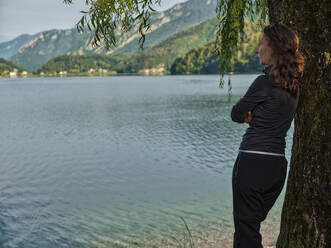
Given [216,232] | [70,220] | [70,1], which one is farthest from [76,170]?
[70,1]

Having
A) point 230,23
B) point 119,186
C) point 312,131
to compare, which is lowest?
point 119,186

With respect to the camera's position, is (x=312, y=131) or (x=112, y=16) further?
(x=112, y=16)

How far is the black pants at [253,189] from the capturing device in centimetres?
305

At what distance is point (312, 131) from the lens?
3217mm

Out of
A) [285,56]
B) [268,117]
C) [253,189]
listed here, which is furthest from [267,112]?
[253,189]

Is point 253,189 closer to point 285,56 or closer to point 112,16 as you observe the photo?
point 285,56

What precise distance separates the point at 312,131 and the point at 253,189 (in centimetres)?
84

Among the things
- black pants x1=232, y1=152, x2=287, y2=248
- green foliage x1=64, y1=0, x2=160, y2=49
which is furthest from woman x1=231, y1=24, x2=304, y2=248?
green foliage x1=64, y1=0, x2=160, y2=49

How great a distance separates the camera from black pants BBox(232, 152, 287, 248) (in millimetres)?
3055

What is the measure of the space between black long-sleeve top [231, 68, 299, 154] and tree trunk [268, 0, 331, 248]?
0.25 metres

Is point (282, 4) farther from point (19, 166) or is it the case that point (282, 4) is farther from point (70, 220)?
point (19, 166)

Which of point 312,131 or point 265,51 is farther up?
point 265,51

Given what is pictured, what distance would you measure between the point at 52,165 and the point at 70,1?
40.7 feet

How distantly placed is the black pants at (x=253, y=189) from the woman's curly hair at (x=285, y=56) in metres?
0.74
